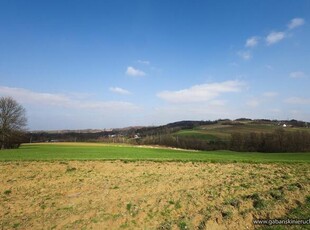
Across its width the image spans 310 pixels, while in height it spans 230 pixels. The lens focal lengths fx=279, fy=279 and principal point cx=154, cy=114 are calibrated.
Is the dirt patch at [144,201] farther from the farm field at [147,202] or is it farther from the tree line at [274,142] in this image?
the tree line at [274,142]

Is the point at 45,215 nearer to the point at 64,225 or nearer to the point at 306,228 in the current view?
the point at 64,225

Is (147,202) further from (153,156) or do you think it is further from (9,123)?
(9,123)

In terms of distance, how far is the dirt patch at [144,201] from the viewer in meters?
11.4

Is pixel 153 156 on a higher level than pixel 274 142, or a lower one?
lower

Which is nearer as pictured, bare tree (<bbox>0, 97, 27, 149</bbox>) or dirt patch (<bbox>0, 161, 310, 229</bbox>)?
dirt patch (<bbox>0, 161, 310, 229</bbox>)

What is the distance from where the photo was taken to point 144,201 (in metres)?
14.5

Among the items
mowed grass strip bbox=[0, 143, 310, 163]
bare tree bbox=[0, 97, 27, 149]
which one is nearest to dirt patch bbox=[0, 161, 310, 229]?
mowed grass strip bbox=[0, 143, 310, 163]

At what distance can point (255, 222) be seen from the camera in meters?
10.3

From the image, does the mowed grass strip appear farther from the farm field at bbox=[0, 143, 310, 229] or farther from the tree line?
the tree line

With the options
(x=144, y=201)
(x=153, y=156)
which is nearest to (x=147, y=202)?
(x=144, y=201)

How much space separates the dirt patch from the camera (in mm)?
11380

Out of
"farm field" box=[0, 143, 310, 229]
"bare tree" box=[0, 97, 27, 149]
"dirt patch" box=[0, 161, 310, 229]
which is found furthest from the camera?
"bare tree" box=[0, 97, 27, 149]

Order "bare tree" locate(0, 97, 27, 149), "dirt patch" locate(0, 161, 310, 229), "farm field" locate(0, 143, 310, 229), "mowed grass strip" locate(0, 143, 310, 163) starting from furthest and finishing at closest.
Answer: "bare tree" locate(0, 97, 27, 149) < "mowed grass strip" locate(0, 143, 310, 163) < "dirt patch" locate(0, 161, 310, 229) < "farm field" locate(0, 143, 310, 229)

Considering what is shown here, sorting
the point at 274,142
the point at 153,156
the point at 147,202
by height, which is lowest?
the point at 147,202
